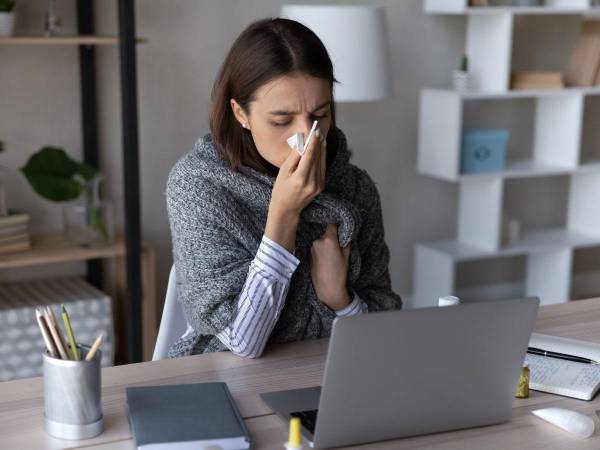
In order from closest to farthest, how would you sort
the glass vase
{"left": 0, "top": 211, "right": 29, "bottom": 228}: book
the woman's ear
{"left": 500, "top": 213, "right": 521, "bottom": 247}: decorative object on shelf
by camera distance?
the woman's ear, {"left": 0, "top": 211, "right": 29, "bottom": 228}: book, the glass vase, {"left": 500, "top": 213, "right": 521, "bottom": 247}: decorative object on shelf

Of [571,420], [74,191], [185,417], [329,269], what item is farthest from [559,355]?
[74,191]

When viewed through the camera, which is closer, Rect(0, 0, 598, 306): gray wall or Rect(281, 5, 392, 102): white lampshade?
Rect(281, 5, 392, 102): white lampshade

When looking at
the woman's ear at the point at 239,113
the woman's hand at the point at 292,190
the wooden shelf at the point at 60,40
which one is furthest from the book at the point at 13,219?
the woman's hand at the point at 292,190

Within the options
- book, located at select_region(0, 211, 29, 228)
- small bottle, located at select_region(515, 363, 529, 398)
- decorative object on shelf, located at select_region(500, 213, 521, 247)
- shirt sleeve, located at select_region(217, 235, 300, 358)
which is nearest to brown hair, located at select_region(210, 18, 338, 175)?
shirt sleeve, located at select_region(217, 235, 300, 358)

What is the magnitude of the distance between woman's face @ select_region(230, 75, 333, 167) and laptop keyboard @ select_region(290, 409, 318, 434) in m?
0.51

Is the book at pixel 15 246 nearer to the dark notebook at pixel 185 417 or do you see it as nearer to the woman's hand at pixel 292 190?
the woman's hand at pixel 292 190

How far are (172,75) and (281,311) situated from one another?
1.82 metres

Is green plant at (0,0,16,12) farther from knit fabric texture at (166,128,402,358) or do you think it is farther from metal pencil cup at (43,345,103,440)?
metal pencil cup at (43,345,103,440)

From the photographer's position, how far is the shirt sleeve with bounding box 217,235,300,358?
1.57 m

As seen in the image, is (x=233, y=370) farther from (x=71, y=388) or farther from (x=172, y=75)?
(x=172, y=75)

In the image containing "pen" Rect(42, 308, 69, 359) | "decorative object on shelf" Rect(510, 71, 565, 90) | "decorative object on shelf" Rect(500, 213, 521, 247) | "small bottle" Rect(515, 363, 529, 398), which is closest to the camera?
"pen" Rect(42, 308, 69, 359)

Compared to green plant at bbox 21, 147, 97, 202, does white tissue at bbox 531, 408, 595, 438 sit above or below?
below

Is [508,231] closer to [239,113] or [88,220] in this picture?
[88,220]

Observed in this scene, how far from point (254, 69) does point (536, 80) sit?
234 cm
